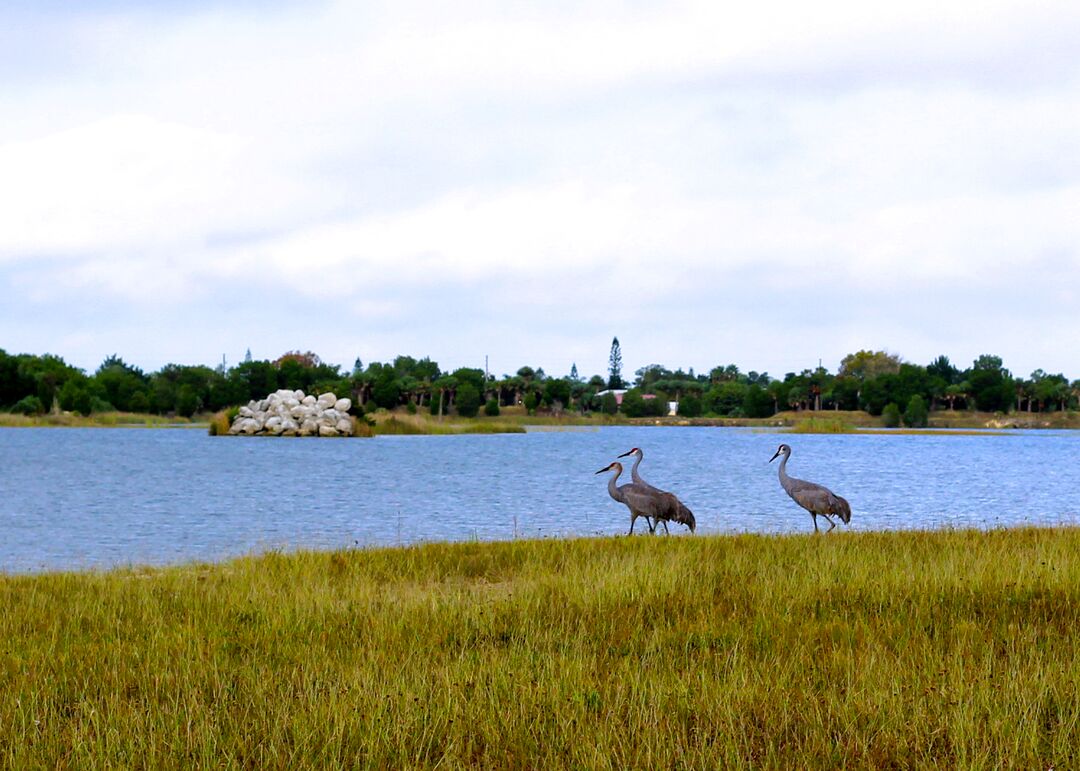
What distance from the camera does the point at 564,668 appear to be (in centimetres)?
705

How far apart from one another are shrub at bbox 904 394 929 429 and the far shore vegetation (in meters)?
0.13

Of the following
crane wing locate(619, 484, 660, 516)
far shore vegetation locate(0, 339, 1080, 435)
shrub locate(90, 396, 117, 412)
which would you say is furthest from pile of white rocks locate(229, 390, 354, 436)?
crane wing locate(619, 484, 660, 516)

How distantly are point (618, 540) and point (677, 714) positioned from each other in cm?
955

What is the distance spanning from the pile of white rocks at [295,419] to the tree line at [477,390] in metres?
24.4

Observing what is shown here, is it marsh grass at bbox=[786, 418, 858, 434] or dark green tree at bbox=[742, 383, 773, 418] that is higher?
dark green tree at bbox=[742, 383, 773, 418]

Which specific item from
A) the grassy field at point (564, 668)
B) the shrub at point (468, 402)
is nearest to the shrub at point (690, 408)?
the shrub at point (468, 402)

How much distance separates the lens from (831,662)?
7.30 m

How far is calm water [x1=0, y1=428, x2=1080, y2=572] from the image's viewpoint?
2106cm

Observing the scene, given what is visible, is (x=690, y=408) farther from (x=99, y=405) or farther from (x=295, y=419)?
(x=295, y=419)

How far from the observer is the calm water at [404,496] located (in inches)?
829

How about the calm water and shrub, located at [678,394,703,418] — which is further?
shrub, located at [678,394,703,418]

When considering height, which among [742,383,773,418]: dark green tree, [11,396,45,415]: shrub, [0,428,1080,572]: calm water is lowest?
[0,428,1080,572]: calm water

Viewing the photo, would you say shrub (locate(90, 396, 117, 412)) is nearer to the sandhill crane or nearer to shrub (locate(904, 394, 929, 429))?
shrub (locate(904, 394, 929, 429))

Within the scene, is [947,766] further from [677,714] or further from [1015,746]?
[677,714]
